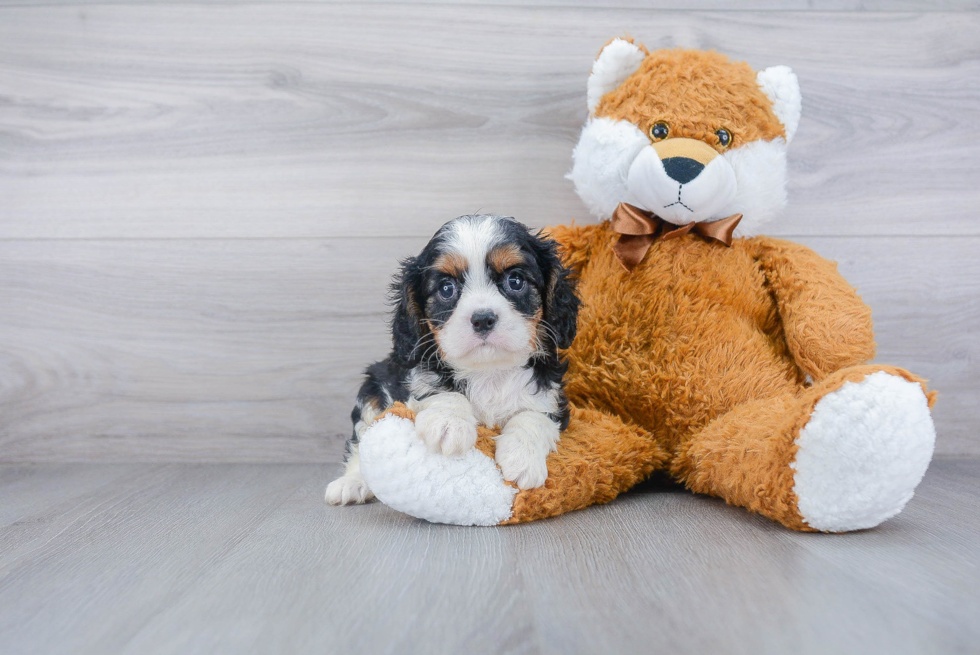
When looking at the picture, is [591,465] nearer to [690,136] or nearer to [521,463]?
[521,463]

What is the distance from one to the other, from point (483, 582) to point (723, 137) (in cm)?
112

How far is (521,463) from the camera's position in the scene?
1.36 metres

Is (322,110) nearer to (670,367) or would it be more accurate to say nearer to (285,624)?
(670,367)

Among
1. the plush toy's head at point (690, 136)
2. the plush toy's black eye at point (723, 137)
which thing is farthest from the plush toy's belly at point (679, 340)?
the plush toy's black eye at point (723, 137)

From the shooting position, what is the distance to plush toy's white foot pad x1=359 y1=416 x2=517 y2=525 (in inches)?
52.2

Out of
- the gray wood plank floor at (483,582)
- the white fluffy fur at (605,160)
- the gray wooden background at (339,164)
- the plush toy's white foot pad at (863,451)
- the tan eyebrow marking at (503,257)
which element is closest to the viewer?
the gray wood plank floor at (483,582)

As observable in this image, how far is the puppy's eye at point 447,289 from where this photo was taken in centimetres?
146

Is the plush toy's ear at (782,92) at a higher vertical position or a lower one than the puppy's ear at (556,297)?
higher

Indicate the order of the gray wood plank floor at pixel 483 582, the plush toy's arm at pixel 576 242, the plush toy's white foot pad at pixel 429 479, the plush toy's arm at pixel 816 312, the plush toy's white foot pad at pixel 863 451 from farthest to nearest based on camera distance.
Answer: the plush toy's arm at pixel 576 242 → the plush toy's arm at pixel 816 312 → the plush toy's white foot pad at pixel 429 479 → the plush toy's white foot pad at pixel 863 451 → the gray wood plank floor at pixel 483 582

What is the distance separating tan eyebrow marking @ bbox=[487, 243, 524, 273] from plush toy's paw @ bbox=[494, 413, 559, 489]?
12.2 inches

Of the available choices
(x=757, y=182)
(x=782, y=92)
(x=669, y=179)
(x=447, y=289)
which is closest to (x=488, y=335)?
(x=447, y=289)

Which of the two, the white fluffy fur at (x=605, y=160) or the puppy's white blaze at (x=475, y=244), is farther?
the white fluffy fur at (x=605, y=160)

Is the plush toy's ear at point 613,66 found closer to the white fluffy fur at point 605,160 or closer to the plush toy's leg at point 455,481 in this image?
the white fluffy fur at point 605,160

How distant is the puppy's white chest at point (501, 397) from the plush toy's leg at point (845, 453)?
437 millimetres
